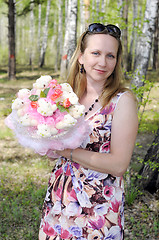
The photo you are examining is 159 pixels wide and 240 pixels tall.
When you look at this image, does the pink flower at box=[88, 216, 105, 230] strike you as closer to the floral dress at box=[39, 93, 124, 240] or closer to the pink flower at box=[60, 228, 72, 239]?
the floral dress at box=[39, 93, 124, 240]

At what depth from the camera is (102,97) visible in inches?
69.7

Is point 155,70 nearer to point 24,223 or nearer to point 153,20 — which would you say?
point 153,20

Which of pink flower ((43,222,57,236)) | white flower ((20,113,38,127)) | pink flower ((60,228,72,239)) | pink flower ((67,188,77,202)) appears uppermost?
white flower ((20,113,38,127))

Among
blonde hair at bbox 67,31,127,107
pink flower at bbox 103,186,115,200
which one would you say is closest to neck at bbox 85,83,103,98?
blonde hair at bbox 67,31,127,107

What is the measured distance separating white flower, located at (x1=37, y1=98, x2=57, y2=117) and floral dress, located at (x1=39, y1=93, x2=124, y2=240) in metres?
0.33

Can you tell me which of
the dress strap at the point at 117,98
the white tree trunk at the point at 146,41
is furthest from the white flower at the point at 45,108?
the white tree trunk at the point at 146,41

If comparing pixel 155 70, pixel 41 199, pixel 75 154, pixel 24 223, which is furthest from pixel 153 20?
pixel 155 70

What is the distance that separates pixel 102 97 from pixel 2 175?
4000mm

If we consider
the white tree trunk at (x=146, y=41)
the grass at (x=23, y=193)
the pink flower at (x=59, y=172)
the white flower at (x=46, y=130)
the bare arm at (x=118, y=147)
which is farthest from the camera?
the white tree trunk at (x=146, y=41)

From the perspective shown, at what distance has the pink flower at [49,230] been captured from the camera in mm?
1728

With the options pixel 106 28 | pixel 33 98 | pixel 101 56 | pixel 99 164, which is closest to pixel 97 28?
pixel 106 28

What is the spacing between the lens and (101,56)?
66.2 inches

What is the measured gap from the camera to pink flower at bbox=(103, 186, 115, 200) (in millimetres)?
1668

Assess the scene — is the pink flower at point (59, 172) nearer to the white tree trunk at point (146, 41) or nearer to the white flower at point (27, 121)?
the white flower at point (27, 121)
